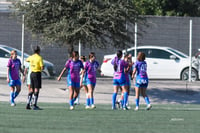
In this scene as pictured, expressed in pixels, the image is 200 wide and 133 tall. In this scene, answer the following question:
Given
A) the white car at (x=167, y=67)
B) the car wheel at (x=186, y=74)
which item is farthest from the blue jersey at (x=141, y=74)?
the car wheel at (x=186, y=74)

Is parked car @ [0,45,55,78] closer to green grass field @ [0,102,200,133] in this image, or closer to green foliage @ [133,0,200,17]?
green grass field @ [0,102,200,133]

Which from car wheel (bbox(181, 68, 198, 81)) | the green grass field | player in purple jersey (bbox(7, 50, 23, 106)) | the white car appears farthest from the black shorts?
car wheel (bbox(181, 68, 198, 81))

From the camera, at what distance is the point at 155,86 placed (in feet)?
100

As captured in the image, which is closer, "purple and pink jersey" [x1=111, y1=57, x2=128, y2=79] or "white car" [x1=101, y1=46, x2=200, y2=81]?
"purple and pink jersey" [x1=111, y1=57, x2=128, y2=79]

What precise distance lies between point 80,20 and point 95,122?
479 inches

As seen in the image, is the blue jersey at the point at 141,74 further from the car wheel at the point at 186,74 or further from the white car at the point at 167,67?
the car wheel at the point at 186,74

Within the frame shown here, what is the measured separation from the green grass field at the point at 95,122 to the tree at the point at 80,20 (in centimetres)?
844

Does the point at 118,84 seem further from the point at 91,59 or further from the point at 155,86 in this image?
the point at 155,86

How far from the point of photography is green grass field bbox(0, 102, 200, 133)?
46.8ft

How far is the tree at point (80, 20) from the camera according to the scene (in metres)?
27.5

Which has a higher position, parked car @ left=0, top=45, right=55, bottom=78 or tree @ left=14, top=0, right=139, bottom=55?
tree @ left=14, top=0, right=139, bottom=55

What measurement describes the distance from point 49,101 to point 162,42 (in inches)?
412

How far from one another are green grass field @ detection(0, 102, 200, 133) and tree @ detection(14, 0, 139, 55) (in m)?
8.44

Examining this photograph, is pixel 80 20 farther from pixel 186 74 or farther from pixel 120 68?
pixel 186 74
